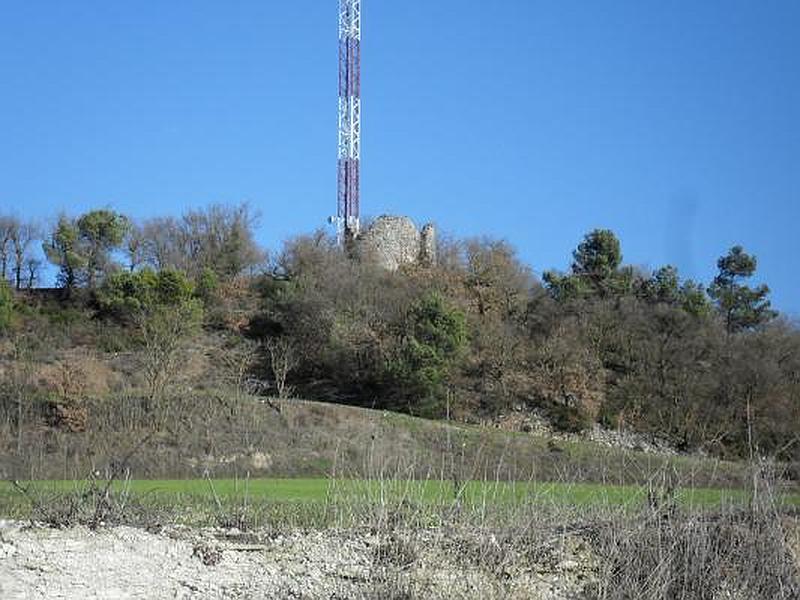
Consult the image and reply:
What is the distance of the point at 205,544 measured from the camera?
25.6ft

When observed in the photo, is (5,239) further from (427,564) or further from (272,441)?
(427,564)

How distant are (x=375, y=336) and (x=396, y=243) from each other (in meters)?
15.9

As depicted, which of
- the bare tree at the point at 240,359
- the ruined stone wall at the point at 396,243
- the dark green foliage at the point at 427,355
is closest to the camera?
the dark green foliage at the point at 427,355

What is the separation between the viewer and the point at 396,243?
6034cm

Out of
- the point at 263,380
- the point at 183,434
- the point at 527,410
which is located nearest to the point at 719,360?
the point at 527,410

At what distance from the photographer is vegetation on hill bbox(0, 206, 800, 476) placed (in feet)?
120

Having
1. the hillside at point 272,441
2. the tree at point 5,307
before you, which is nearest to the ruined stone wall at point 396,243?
the tree at point 5,307

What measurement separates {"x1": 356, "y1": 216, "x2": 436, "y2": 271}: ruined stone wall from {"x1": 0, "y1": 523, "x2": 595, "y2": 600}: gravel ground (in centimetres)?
4945

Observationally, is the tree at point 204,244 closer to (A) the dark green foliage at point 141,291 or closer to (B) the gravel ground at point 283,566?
(A) the dark green foliage at point 141,291

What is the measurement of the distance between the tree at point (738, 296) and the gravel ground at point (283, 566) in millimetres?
45715

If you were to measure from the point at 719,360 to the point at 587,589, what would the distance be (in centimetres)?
3875

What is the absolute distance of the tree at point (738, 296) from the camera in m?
51.6

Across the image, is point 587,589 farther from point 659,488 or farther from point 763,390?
point 763,390

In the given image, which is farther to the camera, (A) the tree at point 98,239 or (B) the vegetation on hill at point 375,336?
(A) the tree at point 98,239
